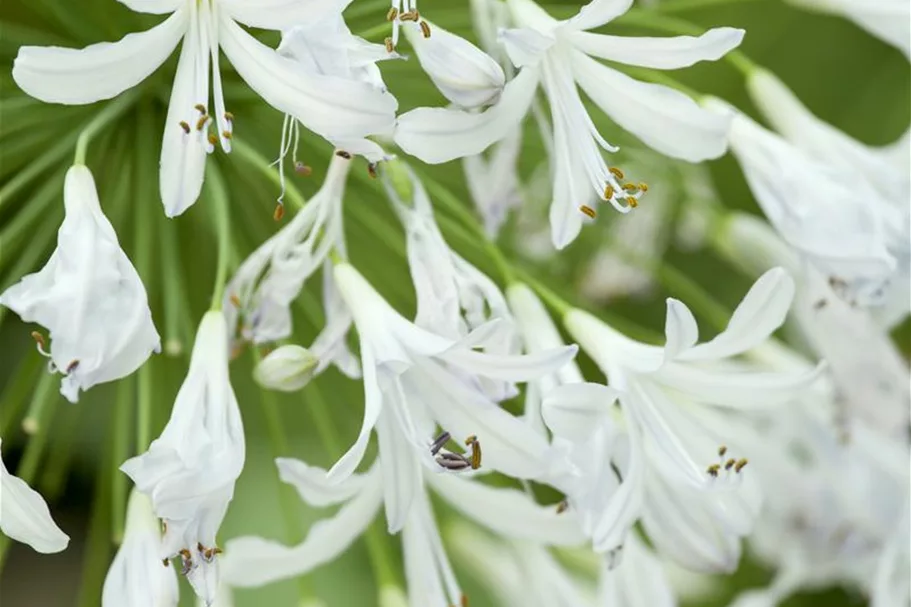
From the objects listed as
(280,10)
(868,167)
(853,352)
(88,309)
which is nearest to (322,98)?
(280,10)

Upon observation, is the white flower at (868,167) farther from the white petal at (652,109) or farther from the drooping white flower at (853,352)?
the white petal at (652,109)

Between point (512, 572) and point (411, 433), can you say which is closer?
point (411, 433)

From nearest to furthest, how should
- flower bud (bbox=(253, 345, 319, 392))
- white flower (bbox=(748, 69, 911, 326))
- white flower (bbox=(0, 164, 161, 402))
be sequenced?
white flower (bbox=(0, 164, 161, 402)) < flower bud (bbox=(253, 345, 319, 392)) < white flower (bbox=(748, 69, 911, 326))

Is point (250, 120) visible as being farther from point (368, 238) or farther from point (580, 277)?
point (580, 277)

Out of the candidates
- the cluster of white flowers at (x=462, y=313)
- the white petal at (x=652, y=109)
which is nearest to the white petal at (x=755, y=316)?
the cluster of white flowers at (x=462, y=313)

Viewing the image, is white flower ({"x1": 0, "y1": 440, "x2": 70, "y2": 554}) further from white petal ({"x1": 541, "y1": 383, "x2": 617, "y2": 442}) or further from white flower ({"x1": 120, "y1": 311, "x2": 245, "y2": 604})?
white petal ({"x1": 541, "y1": 383, "x2": 617, "y2": 442})

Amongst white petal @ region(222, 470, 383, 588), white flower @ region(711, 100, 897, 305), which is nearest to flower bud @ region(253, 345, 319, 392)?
white petal @ region(222, 470, 383, 588)

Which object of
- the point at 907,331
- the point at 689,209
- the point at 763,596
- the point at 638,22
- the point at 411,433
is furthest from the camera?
the point at 907,331

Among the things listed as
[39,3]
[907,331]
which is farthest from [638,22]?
[907,331]
